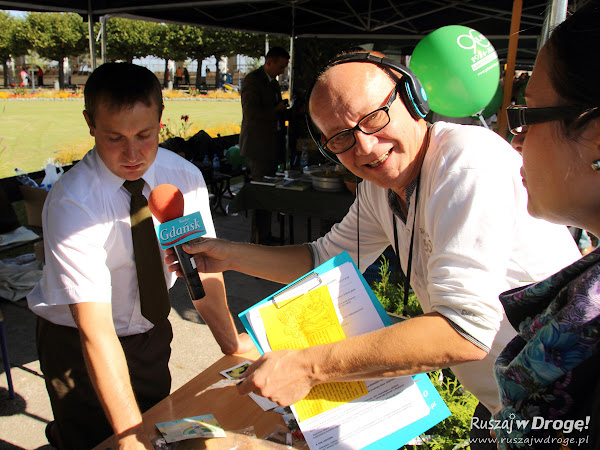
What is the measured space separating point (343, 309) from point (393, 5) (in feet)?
27.4

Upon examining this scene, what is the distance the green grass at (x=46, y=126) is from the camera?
45.0 feet

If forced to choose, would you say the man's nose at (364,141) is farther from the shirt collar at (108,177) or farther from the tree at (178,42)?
the tree at (178,42)

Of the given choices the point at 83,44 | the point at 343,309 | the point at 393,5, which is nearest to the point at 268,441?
the point at 343,309

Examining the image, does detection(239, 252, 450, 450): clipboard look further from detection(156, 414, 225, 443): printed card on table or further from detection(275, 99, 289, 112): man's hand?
detection(275, 99, 289, 112): man's hand

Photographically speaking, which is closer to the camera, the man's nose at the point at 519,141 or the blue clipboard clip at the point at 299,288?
the man's nose at the point at 519,141

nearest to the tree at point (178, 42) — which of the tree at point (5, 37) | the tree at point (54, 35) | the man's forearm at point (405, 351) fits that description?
the tree at point (54, 35)

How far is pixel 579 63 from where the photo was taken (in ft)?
2.43

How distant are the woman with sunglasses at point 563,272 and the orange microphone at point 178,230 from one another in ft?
3.33

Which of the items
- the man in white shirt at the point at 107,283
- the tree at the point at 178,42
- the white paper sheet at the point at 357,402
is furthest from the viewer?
the tree at the point at 178,42

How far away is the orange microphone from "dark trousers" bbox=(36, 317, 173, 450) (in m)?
0.69

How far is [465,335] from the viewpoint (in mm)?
1118

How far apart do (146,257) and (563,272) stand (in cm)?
159

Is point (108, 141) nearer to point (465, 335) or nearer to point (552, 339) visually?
point (465, 335)

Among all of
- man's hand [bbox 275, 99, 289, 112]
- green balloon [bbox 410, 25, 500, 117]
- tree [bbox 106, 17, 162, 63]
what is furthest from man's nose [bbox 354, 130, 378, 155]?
tree [bbox 106, 17, 162, 63]
